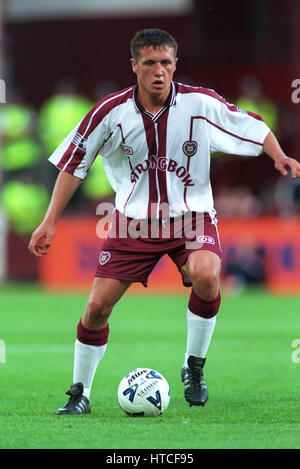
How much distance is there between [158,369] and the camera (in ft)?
26.4

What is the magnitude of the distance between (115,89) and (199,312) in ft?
47.5

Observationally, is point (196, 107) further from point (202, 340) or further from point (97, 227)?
point (97, 227)

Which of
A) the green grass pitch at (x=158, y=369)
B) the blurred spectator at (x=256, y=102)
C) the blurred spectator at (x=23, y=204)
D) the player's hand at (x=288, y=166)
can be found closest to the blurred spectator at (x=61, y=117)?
the blurred spectator at (x=23, y=204)

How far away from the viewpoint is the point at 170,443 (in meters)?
4.89

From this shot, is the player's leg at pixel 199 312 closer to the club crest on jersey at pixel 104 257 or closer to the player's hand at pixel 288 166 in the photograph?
the club crest on jersey at pixel 104 257

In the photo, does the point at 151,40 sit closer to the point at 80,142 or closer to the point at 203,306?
the point at 80,142

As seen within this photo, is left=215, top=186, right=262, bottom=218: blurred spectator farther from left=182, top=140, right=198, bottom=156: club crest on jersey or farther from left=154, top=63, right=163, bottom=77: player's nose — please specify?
left=154, top=63, right=163, bottom=77: player's nose

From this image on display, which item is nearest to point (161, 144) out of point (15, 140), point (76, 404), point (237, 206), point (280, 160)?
point (280, 160)

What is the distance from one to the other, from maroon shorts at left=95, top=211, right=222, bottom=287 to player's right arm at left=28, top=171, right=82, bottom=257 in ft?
1.19

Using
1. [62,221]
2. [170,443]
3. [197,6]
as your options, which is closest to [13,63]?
[197,6]

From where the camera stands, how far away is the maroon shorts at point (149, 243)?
20.2 ft
